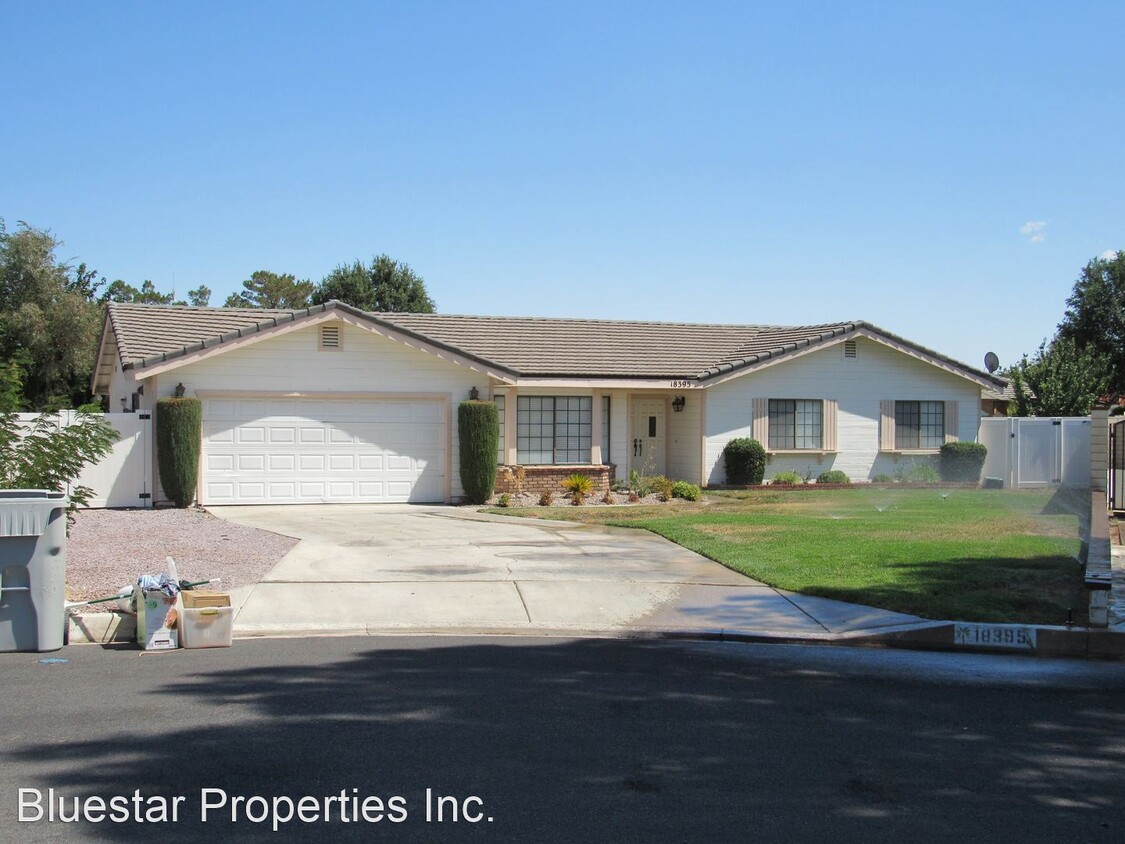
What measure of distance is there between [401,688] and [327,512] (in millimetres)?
12539

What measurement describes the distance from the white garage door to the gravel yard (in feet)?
7.52

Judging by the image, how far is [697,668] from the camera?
8617 millimetres

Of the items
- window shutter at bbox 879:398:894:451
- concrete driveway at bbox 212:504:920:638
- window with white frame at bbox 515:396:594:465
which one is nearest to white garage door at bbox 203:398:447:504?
window with white frame at bbox 515:396:594:465

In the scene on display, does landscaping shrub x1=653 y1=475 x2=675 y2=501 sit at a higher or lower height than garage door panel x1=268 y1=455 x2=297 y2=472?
lower

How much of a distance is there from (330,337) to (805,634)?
533 inches

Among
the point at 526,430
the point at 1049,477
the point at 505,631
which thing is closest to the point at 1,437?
the point at 505,631

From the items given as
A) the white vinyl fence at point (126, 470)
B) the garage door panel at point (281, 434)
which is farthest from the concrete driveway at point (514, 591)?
the white vinyl fence at point (126, 470)

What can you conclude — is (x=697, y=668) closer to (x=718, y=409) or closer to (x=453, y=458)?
(x=453, y=458)

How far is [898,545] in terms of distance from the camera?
15.1 metres

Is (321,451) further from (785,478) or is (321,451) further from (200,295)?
(200,295)

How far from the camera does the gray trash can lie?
347 inches

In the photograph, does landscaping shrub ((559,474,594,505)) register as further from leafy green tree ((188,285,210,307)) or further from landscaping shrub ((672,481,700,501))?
leafy green tree ((188,285,210,307))

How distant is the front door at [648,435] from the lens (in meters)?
27.1

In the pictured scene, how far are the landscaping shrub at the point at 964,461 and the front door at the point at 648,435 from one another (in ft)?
24.4
